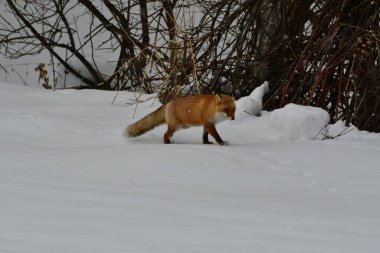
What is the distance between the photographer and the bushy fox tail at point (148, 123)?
618 cm

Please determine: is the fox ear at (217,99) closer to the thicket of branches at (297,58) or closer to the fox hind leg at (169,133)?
the fox hind leg at (169,133)

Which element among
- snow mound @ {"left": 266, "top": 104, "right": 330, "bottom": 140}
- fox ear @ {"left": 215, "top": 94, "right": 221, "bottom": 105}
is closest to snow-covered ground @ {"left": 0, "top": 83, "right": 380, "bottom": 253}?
snow mound @ {"left": 266, "top": 104, "right": 330, "bottom": 140}

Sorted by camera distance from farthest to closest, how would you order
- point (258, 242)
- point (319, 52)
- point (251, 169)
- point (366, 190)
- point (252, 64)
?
point (252, 64) < point (319, 52) < point (251, 169) < point (366, 190) < point (258, 242)

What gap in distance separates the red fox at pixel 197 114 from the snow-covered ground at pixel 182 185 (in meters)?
0.19

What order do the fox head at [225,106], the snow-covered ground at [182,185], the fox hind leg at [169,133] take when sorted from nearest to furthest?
1. the snow-covered ground at [182,185]
2. the fox head at [225,106]
3. the fox hind leg at [169,133]

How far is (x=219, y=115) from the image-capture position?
5.81 metres

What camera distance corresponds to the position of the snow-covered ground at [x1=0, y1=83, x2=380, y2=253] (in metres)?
3.02

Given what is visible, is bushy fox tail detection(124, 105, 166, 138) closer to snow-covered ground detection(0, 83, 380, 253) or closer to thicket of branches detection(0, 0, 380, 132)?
snow-covered ground detection(0, 83, 380, 253)

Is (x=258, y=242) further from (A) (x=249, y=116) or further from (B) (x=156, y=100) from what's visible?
(B) (x=156, y=100)

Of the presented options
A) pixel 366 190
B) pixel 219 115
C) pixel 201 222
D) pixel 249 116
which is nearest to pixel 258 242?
pixel 201 222

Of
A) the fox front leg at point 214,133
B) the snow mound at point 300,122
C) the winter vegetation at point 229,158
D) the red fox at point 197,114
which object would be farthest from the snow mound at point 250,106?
the fox front leg at point 214,133

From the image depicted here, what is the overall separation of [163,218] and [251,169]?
1630 mm

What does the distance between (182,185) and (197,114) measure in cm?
151

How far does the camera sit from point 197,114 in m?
5.92
